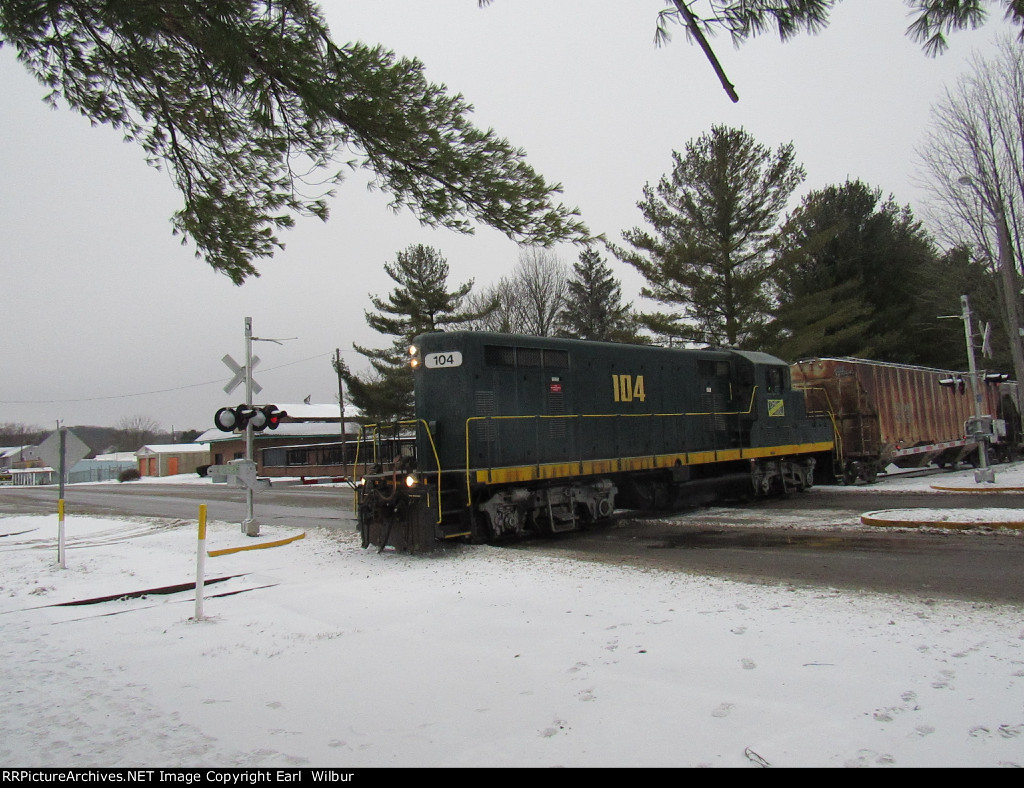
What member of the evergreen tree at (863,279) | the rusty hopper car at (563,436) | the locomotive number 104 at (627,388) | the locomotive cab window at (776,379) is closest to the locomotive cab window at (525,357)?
the rusty hopper car at (563,436)

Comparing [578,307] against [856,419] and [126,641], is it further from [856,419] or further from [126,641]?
[126,641]

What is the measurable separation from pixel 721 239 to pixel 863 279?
9.61 m

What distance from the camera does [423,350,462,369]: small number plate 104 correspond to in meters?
11.1

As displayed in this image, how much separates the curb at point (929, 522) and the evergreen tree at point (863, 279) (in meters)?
17.9

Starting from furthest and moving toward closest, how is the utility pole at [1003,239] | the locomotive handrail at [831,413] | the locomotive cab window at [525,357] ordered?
the utility pole at [1003,239], the locomotive handrail at [831,413], the locomotive cab window at [525,357]

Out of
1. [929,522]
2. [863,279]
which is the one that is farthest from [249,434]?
[863,279]

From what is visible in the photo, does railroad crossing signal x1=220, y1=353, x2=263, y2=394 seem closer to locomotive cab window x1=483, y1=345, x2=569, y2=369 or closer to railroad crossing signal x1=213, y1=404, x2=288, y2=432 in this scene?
railroad crossing signal x1=213, y1=404, x2=288, y2=432

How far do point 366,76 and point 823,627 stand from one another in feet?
18.0

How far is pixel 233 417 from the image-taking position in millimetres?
11484

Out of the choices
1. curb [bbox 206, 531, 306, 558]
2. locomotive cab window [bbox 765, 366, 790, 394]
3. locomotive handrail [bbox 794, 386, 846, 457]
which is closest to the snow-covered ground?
curb [bbox 206, 531, 306, 558]

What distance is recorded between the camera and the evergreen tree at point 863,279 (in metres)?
28.9

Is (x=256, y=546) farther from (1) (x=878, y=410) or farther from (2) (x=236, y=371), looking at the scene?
(1) (x=878, y=410)

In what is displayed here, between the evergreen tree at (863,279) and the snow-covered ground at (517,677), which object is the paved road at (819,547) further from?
the evergreen tree at (863,279)
